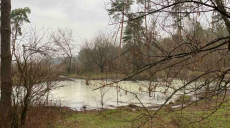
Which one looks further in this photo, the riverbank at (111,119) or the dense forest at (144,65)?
the riverbank at (111,119)

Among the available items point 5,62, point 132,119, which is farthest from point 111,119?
point 5,62

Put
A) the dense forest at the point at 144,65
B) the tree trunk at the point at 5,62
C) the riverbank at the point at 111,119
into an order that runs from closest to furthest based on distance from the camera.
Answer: the dense forest at the point at 144,65 → the tree trunk at the point at 5,62 → the riverbank at the point at 111,119

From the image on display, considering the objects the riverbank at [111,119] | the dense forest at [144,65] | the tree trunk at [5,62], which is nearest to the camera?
the dense forest at [144,65]

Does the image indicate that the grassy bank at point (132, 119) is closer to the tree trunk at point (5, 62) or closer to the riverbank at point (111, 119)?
the riverbank at point (111, 119)

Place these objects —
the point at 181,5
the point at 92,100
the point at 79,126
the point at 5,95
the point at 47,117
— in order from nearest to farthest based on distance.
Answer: the point at 181,5
the point at 5,95
the point at 79,126
the point at 47,117
the point at 92,100

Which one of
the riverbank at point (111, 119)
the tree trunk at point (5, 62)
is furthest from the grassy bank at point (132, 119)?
the tree trunk at point (5, 62)

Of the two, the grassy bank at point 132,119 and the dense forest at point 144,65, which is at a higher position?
the dense forest at point 144,65

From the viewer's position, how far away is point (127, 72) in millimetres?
2607

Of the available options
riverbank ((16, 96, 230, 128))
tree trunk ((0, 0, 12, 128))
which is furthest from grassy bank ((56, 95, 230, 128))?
tree trunk ((0, 0, 12, 128))

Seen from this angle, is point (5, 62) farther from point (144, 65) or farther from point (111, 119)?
point (111, 119)

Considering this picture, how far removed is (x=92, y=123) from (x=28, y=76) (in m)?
3.61

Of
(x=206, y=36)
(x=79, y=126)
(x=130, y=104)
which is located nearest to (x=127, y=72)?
(x=206, y=36)

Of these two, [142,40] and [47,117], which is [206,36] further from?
[47,117]

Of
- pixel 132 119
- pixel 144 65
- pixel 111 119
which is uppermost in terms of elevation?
pixel 144 65
